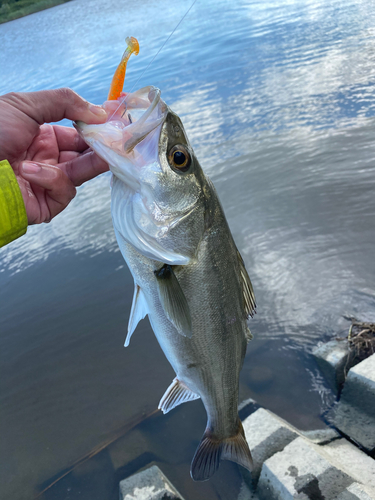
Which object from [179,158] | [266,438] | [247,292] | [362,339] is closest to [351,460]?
[266,438]

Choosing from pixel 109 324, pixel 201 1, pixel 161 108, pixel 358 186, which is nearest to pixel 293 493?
pixel 161 108

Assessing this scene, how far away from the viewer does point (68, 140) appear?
2572 mm

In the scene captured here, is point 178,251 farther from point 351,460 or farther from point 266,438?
point 351,460

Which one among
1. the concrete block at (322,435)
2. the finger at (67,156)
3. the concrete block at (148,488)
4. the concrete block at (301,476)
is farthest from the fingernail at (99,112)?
the concrete block at (322,435)

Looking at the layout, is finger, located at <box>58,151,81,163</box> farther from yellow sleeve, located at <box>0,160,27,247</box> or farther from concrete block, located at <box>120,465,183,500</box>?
concrete block, located at <box>120,465,183,500</box>

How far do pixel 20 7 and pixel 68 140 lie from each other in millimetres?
48513

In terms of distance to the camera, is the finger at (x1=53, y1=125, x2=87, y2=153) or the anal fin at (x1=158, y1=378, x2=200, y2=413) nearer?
the anal fin at (x1=158, y1=378, x2=200, y2=413)

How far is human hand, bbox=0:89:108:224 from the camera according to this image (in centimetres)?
208

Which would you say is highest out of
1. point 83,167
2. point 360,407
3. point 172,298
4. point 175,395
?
point 83,167

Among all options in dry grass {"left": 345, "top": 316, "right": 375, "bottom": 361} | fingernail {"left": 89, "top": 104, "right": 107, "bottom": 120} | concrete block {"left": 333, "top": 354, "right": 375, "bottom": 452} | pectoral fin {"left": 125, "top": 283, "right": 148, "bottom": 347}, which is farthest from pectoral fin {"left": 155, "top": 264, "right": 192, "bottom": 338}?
dry grass {"left": 345, "top": 316, "right": 375, "bottom": 361}

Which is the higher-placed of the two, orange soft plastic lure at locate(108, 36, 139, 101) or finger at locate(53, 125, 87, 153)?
orange soft plastic lure at locate(108, 36, 139, 101)

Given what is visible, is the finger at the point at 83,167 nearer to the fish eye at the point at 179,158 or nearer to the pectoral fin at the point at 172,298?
the fish eye at the point at 179,158

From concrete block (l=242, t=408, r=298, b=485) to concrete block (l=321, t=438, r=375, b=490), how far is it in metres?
0.30

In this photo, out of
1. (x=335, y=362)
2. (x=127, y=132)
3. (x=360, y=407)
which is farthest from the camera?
(x=335, y=362)
